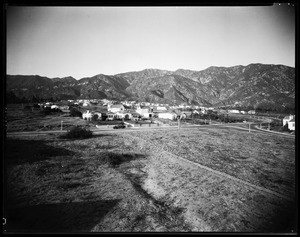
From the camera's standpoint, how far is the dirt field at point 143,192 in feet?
24.2

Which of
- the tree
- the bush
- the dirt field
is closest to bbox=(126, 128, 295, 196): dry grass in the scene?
the dirt field

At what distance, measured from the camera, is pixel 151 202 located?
29.2ft

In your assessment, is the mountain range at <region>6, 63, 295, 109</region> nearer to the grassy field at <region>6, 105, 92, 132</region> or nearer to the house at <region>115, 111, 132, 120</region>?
the grassy field at <region>6, 105, 92, 132</region>

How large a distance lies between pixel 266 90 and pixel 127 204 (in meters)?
127

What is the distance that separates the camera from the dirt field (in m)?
7.38

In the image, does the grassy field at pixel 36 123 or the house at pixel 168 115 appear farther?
the house at pixel 168 115

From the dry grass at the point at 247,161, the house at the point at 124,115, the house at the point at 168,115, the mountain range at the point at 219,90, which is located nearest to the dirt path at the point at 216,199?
the dry grass at the point at 247,161

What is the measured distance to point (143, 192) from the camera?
396 inches

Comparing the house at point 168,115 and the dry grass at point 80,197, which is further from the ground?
the house at point 168,115

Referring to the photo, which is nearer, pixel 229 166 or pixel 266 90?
pixel 229 166

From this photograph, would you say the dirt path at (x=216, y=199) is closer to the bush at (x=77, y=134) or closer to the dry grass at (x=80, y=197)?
the dry grass at (x=80, y=197)

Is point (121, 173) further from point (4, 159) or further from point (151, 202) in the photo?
point (4, 159)

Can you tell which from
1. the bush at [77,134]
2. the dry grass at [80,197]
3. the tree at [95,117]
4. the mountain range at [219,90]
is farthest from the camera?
the mountain range at [219,90]

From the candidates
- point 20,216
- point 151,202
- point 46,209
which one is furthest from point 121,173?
point 20,216
